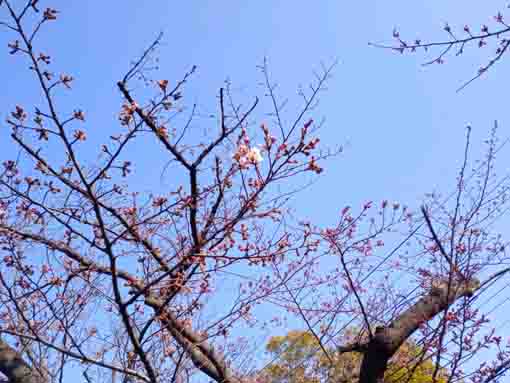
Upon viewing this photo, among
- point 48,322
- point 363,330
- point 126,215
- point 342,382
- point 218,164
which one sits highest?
point 48,322

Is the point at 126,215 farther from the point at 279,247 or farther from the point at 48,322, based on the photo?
the point at 48,322

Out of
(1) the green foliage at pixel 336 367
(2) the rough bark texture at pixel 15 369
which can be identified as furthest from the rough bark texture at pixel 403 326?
(2) the rough bark texture at pixel 15 369

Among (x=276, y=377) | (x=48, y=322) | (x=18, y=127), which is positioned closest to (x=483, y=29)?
(x=18, y=127)

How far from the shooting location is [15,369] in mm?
2936

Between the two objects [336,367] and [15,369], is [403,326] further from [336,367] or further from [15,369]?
[15,369]

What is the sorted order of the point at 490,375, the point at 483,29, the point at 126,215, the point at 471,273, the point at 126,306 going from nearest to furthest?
1. the point at 483,29
2. the point at 126,306
3. the point at 126,215
4. the point at 490,375
5. the point at 471,273

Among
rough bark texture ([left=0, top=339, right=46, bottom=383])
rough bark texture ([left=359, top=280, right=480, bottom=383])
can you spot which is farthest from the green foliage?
rough bark texture ([left=0, top=339, right=46, bottom=383])

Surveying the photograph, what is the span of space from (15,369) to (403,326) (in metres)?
2.64

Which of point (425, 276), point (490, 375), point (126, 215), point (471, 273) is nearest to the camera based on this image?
point (126, 215)

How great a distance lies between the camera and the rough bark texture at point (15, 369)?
2.91m

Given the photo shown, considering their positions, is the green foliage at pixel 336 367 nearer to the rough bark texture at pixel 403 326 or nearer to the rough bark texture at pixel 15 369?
the rough bark texture at pixel 403 326

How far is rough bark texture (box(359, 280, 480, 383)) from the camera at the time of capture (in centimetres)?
349

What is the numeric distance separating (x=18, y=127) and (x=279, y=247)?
4.62ft

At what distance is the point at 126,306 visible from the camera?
2549mm
